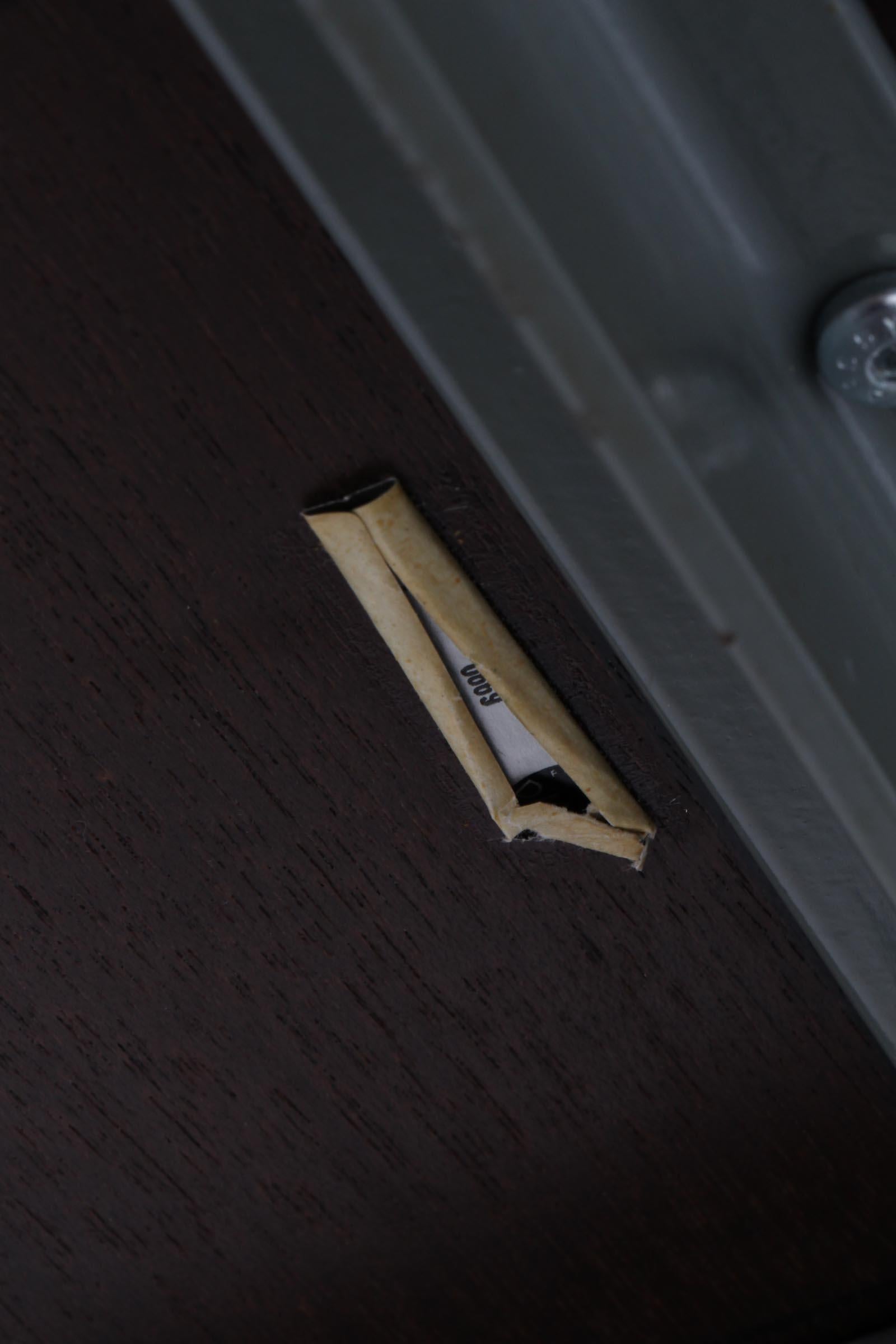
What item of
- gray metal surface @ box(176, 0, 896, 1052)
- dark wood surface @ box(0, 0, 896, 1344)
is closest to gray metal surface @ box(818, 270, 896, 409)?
gray metal surface @ box(176, 0, 896, 1052)

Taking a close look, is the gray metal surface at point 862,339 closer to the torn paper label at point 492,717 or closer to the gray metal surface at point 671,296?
the gray metal surface at point 671,296

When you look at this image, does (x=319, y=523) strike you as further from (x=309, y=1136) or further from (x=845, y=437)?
(x=309, y=1136)

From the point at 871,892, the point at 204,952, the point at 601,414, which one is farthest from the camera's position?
the point at 204,952

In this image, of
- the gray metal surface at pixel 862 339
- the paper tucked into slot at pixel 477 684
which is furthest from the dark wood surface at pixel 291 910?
the gray metal surface at pixel 862 339

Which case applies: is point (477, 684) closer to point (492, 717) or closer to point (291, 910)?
point (492, 717)

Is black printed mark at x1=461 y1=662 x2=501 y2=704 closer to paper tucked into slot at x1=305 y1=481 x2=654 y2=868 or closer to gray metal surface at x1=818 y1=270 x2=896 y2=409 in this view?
paper tucked into slot at x1=305 y1=481 x2=654 y2=868

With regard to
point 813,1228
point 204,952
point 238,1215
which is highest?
point 204,952

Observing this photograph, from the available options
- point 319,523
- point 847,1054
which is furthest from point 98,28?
point 847,1054
